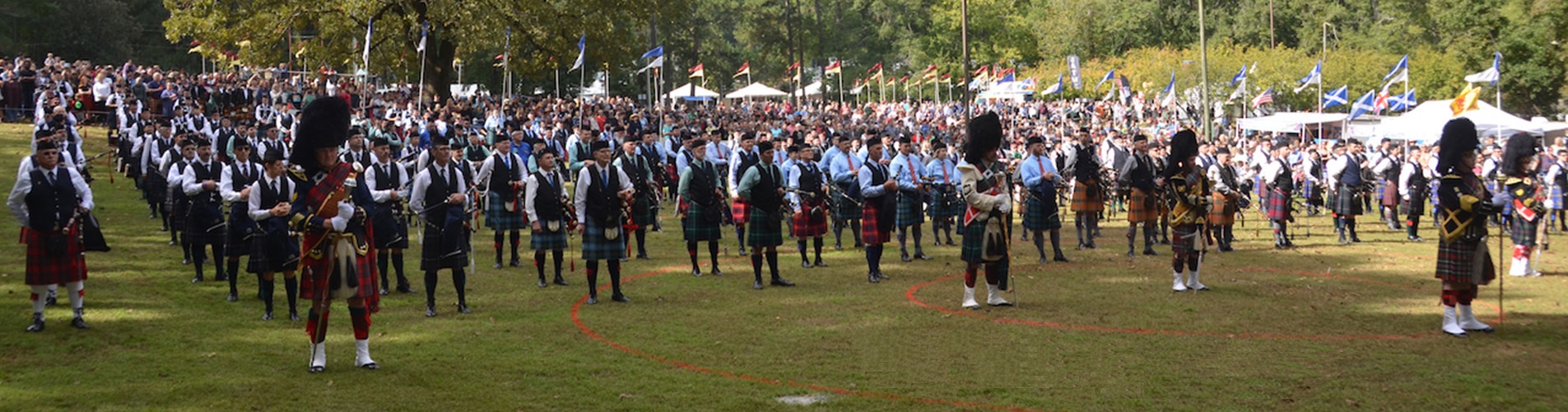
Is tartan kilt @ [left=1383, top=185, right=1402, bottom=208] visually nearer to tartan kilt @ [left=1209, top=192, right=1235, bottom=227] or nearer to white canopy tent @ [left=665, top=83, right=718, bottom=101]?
tartan kilt @ [left=1209, top=192, right=1235, bottom=227]

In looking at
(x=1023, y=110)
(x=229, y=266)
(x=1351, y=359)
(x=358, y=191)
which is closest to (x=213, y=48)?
(x=229, y=266)

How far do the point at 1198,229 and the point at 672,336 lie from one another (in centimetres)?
571

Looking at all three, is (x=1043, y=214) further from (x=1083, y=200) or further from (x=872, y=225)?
(x=872, y=225)

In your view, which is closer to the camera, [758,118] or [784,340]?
[784,340]

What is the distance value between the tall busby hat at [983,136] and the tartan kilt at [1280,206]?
26.4 feet

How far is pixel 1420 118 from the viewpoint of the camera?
3450cm

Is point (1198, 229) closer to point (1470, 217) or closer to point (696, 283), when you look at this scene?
point (1470, 217)

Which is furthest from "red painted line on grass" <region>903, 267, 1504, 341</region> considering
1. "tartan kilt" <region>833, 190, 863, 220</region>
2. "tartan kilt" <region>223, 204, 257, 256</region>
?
"tartan kilt" <region>223, 204, 257, 256</region>

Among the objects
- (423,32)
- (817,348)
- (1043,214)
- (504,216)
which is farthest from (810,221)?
(423,32)

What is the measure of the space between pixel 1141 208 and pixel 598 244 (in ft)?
26.7

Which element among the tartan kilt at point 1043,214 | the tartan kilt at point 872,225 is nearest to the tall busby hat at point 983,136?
the tartan kilt at point 872,225

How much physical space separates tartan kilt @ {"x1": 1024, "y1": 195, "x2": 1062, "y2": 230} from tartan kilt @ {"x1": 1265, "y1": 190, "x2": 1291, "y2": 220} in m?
3.82

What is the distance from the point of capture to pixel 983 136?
10.8 meters

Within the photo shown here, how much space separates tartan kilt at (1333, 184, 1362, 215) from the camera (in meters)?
18.3
